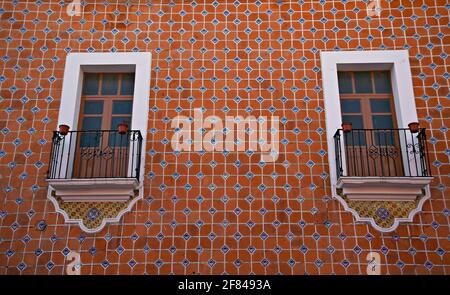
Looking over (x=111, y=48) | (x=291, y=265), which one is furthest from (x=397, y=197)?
(x=111, y=48)

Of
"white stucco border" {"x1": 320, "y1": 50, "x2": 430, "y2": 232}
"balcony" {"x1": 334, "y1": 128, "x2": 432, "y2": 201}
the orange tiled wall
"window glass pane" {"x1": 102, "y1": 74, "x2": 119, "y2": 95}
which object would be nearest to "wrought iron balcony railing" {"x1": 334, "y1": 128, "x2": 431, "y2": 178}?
"balcony" {"x1": 334, "y1": 128, "x2": 432, "y2": 201}

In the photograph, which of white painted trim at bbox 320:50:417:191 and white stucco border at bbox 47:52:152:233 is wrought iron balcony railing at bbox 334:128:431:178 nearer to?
white painted trim at bbox 320:50:417:191

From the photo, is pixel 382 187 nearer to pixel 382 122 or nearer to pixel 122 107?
pixel 382 122

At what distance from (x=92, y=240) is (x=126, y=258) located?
58 centimetres

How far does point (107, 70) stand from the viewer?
31.6 feet

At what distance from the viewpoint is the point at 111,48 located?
9609mm

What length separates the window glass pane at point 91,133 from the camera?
29.8 ft

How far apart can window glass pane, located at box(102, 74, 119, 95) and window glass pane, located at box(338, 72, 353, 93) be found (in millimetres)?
3698

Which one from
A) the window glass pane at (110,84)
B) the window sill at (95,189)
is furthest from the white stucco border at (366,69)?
the window glass pane at (110,84)

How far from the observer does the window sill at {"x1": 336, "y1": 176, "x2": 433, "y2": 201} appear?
8.34 metres

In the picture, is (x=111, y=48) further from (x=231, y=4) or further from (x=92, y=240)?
(x=92, y=240)

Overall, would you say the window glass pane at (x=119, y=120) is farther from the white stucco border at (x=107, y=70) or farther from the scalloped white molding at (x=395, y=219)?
the scalloped white molding at (x=395, y=219)

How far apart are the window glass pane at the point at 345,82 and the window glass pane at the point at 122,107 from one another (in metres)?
3.46

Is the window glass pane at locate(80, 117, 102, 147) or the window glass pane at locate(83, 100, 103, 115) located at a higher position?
the window glass pane at locate(83, 100, 103, 115)
